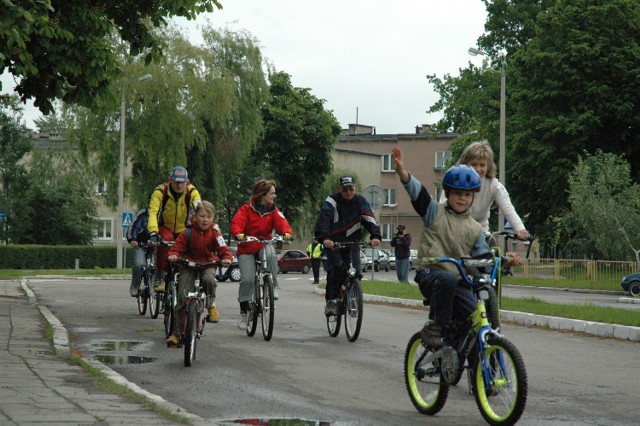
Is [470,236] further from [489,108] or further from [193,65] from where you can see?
[489,108]

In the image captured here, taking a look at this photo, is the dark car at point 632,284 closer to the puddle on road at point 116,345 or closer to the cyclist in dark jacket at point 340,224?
the cyclist in dark jacket at point 340,224

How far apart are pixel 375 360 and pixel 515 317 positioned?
6.34 meters

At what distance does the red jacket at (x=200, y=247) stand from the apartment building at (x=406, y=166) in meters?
82.5

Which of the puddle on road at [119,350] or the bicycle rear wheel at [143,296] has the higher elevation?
the bicycle rear wheel at [143,296]

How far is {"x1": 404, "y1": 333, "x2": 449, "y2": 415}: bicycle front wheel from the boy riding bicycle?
3517 millimetres

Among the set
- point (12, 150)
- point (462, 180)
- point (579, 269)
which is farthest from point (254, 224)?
point (12, 150)

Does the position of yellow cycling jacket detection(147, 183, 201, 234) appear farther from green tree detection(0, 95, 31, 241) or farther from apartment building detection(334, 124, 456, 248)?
apartment building detection(334, 124, 456, 248)

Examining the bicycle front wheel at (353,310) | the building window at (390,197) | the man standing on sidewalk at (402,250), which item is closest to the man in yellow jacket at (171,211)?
the bicycle front wheel at (353,310)

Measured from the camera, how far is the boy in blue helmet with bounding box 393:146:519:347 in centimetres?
719

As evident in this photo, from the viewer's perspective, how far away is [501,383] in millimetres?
6594

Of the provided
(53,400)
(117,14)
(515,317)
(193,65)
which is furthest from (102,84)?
(193,65)

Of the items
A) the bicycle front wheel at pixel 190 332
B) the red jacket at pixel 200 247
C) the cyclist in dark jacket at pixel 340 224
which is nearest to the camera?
the bicycle front wheel at pixel 190 332

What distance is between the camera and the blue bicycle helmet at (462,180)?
7266 millimetres

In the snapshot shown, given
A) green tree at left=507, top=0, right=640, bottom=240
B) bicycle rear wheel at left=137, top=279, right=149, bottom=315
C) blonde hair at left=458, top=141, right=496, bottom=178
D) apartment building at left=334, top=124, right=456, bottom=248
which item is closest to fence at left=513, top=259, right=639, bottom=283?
green tree at left=507, top=0, right=640, bottom=240
